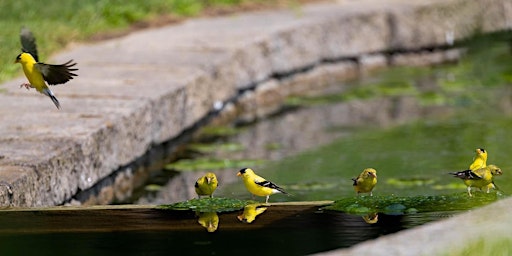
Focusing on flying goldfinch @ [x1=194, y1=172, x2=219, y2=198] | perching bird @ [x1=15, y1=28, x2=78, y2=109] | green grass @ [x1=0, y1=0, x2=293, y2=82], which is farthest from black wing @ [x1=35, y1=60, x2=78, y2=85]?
green grass @ [x1=0, y1=0, x2=293, y2=82]

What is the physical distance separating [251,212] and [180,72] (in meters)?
2.97

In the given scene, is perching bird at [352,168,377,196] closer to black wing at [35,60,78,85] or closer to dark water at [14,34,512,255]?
dark water at [14,34,512,255]

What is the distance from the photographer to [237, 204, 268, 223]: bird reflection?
3.90 metres

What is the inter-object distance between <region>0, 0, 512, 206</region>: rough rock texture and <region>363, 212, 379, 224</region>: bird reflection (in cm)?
124

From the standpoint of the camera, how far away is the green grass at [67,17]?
7.13 m

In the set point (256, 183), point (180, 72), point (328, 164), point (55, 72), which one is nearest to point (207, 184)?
point (256, 183)

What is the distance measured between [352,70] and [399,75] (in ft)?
1.58

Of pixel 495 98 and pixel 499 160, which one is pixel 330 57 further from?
pixel 499 160

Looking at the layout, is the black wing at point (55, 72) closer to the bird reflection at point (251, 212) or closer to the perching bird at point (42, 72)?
the perching bird at point (42, 72)

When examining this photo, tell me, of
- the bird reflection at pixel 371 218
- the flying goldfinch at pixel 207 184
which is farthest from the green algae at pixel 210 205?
the bird reflection at pixel 371 218

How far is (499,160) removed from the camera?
607cm

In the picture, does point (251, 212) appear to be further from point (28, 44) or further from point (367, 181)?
point (28, 44)

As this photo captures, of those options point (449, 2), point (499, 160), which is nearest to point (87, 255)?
point (499, 160)

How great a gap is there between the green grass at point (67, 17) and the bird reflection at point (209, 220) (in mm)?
2811
